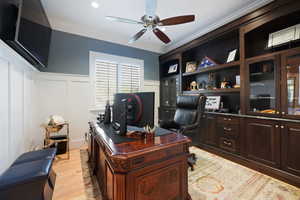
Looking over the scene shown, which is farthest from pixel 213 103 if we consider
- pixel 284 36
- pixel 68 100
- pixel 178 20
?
pixel 68 100

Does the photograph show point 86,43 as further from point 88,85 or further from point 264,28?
point 264,28

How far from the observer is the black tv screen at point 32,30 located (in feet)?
5.01

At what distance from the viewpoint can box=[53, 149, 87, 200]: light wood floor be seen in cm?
163

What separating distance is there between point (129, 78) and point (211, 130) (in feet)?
8.57

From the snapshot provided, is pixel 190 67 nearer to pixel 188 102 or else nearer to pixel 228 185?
pixel 188 102

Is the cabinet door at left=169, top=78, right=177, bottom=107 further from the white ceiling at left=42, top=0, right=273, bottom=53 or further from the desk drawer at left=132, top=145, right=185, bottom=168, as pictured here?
the desk drawer at left=132, top=145, right=185, bottom=168

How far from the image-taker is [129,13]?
8.64ft

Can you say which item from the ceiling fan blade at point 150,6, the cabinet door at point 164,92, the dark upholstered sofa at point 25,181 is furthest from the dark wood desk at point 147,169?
the cabinet door at point 164,92

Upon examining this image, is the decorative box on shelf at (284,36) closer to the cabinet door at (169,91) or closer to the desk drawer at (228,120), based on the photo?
the desk drawer at (228,120)

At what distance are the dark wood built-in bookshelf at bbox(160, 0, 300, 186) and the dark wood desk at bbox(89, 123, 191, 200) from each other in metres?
1.63

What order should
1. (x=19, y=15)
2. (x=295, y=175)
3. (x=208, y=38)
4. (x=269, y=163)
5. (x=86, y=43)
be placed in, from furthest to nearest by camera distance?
(x=86, y=43) < (x=208, y=38) < (x=269, y=163) < (x=295, y=175) < (x=19, y=15)

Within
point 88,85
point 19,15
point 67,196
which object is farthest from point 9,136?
point 88,85

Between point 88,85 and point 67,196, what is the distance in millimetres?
2381

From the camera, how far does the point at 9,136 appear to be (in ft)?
5.56
